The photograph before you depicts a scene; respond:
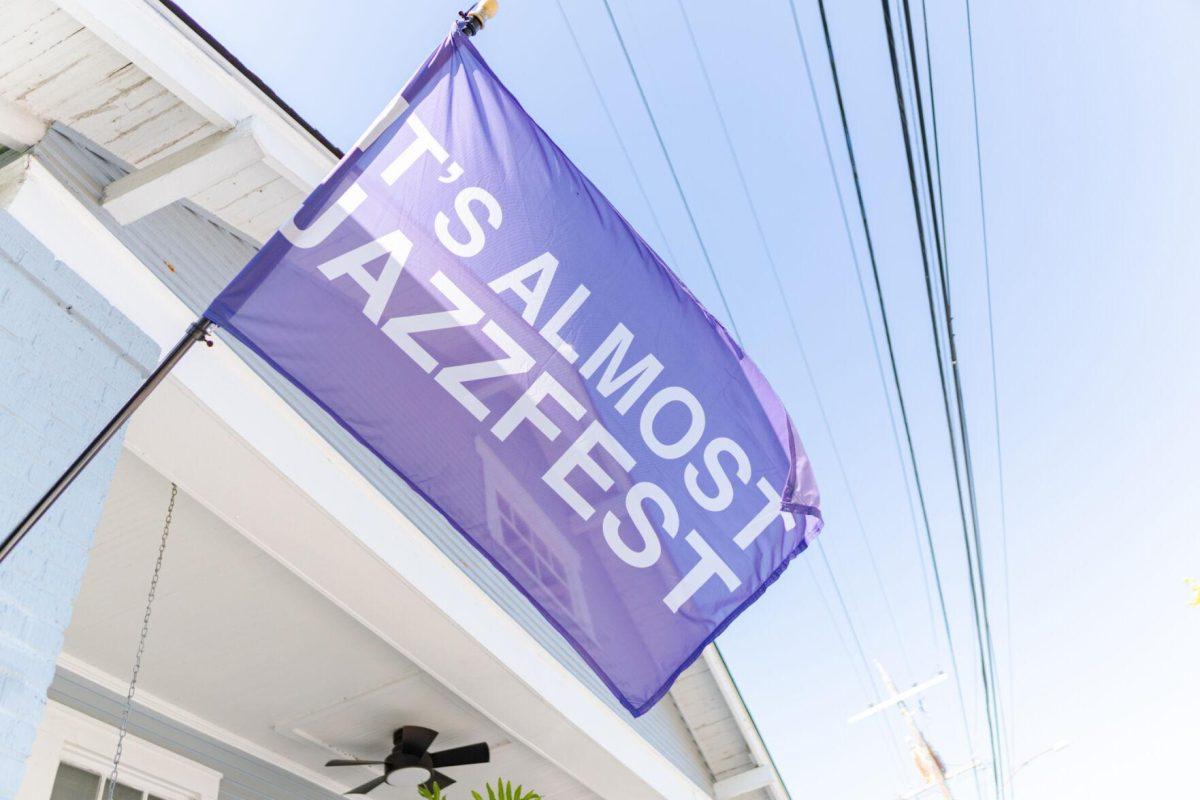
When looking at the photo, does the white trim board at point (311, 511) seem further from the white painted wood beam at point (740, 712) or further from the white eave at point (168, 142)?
the white painted wood beam at point (740, 712)

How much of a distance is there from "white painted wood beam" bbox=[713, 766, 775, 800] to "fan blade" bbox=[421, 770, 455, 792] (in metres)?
4.46

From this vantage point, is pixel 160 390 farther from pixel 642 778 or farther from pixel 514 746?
pixel 642 778

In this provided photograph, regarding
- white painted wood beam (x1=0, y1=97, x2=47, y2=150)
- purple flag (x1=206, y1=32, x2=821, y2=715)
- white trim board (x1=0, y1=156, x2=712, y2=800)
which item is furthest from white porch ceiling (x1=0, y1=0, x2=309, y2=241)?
purple flag (x1=206, y1=32, x2=821, y2=715)

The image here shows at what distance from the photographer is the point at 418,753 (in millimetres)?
6191

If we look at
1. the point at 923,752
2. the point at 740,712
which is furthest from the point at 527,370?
the point at 923,752

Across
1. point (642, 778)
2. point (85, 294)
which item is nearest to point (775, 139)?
point (642, 778)

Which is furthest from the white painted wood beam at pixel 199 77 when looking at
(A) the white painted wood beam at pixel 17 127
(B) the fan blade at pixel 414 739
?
(B) the fan blade at pixel 414 739

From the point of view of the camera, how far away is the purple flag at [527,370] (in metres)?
3.08

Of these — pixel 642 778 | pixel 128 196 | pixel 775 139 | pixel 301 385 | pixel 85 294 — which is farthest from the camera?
pixel 775 139

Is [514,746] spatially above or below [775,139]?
below

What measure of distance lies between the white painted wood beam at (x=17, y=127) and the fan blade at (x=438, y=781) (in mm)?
4278

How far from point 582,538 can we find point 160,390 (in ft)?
5.44

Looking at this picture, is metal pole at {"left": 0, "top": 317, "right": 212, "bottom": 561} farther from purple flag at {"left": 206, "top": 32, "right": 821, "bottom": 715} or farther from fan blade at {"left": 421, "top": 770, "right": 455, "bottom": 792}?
fan blade at {"left": 421, "top": 770, "right": 455, "bottom": 792}

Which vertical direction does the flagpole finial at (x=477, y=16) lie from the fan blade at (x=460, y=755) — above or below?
above
